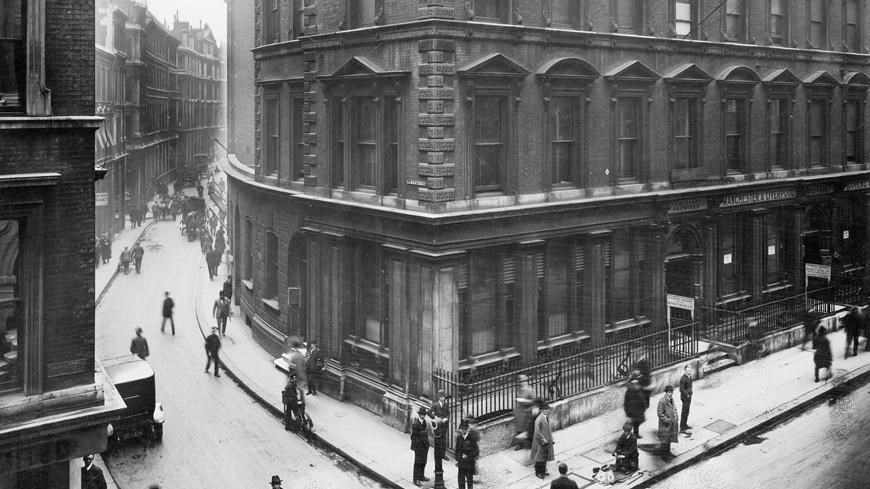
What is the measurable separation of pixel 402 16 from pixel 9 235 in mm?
10387

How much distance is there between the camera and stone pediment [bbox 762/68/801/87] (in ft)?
81.5

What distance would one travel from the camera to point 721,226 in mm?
23922

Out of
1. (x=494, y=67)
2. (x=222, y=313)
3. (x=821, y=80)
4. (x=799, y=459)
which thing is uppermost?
(x=821, y=80)

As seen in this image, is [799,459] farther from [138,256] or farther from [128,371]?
[138,256]

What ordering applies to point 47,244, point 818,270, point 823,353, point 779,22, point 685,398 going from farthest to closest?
point 779,22, point 818,270, point 823,353, point 685,398, point 47,244

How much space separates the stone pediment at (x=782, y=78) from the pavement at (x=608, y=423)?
8690 millimetres

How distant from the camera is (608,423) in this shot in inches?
698

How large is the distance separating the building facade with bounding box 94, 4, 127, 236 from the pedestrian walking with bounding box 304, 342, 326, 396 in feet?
70.9

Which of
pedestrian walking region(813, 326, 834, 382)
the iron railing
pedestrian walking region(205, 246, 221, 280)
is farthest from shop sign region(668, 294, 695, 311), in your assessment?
pedestrian walking region(205, 246, 221, 280)

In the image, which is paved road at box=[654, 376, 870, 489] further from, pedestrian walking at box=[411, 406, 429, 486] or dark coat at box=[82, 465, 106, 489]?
dark coat at box=[82, 465, 106, 489]

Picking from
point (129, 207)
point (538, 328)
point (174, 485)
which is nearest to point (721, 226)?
point (538, 328)

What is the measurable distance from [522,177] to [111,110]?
2843 cm

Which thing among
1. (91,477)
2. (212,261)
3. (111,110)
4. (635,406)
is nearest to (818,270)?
(635,406)

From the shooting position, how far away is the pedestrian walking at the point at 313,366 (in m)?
20.2
